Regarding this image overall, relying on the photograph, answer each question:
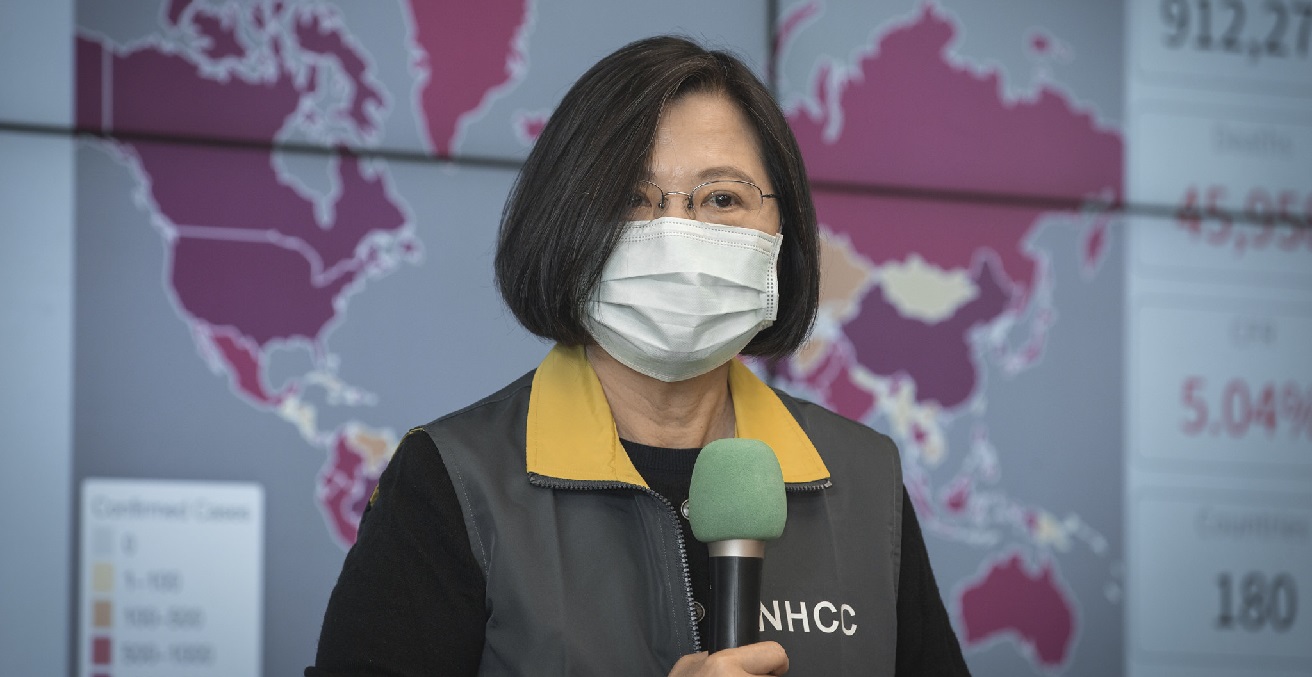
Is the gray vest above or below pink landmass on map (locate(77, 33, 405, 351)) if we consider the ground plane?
below

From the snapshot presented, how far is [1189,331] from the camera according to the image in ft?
10.3

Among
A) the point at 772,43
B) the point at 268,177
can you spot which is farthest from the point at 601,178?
the point at 772,43

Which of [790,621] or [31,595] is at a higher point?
[790,621]

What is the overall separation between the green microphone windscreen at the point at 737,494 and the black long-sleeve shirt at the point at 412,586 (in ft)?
0.57

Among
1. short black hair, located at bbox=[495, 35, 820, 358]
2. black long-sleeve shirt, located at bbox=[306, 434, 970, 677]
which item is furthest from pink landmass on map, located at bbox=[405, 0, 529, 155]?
black long-sleeve shirt, located at bbox=[306, 434, 970, 677]

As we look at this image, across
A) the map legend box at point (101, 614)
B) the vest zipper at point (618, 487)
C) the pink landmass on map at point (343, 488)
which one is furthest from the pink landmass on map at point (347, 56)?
the vest zipper at point (618, 487)

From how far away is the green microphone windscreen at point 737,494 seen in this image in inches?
45.9

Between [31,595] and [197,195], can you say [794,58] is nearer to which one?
[197,195]

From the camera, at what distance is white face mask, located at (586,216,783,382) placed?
1411 millimetres

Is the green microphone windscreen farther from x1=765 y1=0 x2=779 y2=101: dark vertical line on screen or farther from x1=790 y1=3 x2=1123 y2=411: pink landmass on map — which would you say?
x1=765 y1=0 x2=779 y2=101: dark vertical line on screen

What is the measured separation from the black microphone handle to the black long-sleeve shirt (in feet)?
0.67

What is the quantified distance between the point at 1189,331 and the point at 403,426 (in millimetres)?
1772

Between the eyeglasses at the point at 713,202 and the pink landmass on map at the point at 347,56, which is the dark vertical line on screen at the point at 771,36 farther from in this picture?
the eyeglasses at the point at 713,202

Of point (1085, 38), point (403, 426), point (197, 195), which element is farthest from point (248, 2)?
point (1085, 38)
